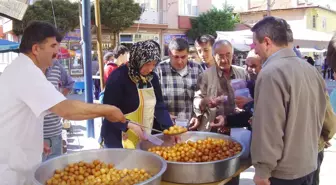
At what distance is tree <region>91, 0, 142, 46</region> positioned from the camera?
17.0 metres

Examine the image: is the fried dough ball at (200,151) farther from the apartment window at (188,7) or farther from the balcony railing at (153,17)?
the apartment window at (188,7)

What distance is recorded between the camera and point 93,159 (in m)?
1.80

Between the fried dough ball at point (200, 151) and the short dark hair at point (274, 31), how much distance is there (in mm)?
643

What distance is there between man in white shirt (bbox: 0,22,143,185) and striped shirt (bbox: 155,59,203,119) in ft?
4.62

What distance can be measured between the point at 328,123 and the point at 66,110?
Result: 62.8 inches

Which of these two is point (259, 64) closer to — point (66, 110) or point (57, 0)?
point (66, 110)

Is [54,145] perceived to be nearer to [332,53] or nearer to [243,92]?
[243,92]

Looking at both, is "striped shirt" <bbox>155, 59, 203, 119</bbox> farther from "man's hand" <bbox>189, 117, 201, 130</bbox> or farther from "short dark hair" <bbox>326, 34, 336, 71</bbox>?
"short dark hair" <bbox>326, 34, 336, 71</bbox>

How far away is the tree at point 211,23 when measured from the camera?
21.3 m

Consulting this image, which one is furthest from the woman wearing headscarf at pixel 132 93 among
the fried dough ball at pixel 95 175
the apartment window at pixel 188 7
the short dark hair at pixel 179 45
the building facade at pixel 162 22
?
the apartment window at pixel 188 7

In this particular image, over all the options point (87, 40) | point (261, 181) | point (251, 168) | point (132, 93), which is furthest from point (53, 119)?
point (251, 168)

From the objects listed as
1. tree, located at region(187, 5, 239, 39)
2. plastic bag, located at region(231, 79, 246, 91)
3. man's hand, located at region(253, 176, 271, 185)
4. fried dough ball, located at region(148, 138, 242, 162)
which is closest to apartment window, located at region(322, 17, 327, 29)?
tree, located at region(187, 5, 239, 39)

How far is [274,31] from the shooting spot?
69.3 inches

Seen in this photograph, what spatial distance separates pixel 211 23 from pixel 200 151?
2007 cm
